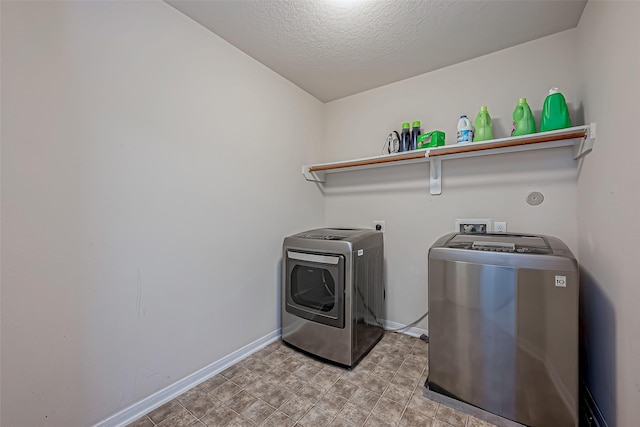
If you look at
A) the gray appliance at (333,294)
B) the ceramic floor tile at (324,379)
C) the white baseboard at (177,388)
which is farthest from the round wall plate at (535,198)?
the white baseboard at (177,388)

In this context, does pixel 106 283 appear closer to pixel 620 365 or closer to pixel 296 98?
pixel 296 98

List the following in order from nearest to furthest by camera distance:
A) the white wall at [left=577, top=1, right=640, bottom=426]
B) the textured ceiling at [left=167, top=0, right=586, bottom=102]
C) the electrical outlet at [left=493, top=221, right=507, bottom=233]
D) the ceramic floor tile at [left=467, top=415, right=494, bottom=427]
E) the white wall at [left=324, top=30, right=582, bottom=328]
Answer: the white wall at [left=577, top=1, right=640, bottom=426]
the ceramic floor tile at [left=467, top=415, right=494, bottom=427]
the textured ceiling at [left=167, top=0, right=586, bottom=102]
the white wall at [left=324, top=30, right=582, bottom=328]
the electrical outlet at [left=493, top=221, right=507, bottom=233]

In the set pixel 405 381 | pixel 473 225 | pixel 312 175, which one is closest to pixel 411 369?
pixel 405 381

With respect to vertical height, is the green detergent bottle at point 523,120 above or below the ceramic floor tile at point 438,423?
above

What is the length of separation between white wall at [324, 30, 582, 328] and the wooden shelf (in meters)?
0.09

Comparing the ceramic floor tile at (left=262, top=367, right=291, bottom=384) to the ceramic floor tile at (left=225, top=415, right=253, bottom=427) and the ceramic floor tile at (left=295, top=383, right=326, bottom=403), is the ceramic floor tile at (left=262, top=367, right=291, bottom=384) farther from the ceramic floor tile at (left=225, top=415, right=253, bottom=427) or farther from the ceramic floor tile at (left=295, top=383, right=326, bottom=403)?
the ceramic floor tile at (left=225, top=415, right=253, bottom=427)

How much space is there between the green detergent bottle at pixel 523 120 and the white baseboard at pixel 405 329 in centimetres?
157

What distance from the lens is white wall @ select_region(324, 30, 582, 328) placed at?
163 centimetres

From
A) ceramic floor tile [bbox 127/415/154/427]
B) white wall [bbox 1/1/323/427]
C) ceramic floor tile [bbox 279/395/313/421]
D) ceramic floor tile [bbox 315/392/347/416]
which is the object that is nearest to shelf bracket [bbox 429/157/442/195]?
white wall [bbox 1/1/323/427]

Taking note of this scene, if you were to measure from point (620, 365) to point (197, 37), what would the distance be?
262 centimetres

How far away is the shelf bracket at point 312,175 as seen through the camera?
2.38m

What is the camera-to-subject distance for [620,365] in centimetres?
99

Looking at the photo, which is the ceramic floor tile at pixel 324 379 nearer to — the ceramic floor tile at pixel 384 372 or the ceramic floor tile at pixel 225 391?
the ceramic floor tile at pixel 384 372

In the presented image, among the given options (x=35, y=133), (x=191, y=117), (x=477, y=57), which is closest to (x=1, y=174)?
(x=35, y=133)
